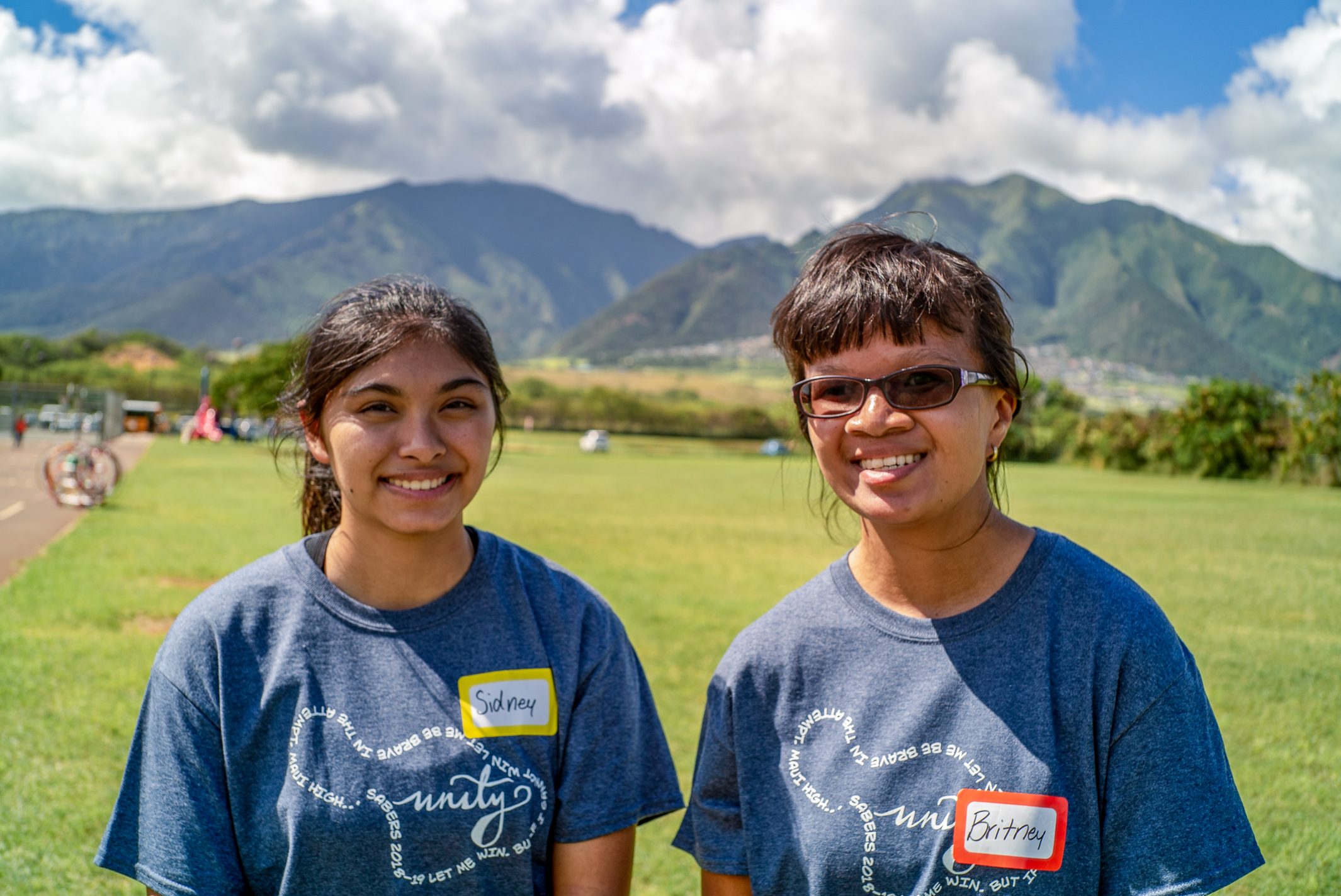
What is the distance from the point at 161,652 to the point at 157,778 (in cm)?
24

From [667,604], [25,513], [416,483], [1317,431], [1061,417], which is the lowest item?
[667,604]

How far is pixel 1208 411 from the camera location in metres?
44.2

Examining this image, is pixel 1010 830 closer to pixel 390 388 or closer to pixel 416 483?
pixel 416 483

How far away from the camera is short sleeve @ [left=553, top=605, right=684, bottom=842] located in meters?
2.03

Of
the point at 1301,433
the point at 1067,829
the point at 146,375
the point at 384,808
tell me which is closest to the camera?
the point at 1067,829

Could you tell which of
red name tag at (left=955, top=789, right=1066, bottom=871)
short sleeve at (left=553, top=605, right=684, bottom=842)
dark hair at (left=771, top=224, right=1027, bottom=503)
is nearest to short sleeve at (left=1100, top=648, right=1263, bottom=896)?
red name tag at (left=955, top=789, right=1066, bottom=871)

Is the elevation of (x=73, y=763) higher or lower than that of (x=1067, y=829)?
lower

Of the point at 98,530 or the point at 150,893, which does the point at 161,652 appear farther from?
the point at 98,530

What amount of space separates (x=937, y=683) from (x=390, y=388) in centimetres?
123

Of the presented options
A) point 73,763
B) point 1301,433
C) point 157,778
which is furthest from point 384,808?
point 1301,433

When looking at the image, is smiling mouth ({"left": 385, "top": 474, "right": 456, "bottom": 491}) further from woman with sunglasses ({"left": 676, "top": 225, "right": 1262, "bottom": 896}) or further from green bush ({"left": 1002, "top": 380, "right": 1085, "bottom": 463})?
green bush ({"left": 1002, "top": 380, "right": 1085, "bottom": 463})

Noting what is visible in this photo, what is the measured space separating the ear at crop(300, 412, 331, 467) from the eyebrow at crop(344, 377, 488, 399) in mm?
205

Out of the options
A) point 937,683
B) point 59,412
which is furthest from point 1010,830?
point 59,412

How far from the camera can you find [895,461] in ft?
6.08
